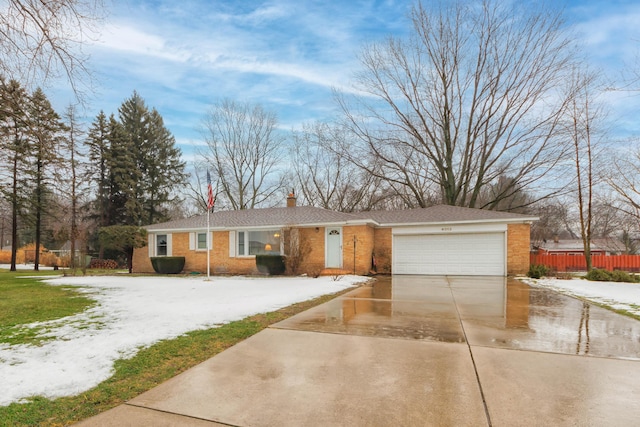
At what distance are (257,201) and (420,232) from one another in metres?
20.6

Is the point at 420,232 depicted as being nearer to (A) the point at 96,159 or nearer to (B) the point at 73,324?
(B) the point at 73,324

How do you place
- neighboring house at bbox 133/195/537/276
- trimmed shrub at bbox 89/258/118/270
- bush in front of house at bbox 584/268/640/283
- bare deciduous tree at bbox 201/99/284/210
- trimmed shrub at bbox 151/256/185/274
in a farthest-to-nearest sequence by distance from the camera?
bare deciduous tree at bbox 201/99/284/210
trimmed shrub at bbox 89/258/118/270
trimmed shrub at bbox 151/256/185/274
neighboring house at bbox 133/195/537/276
bush in front of house at bbox 584/268/640/283

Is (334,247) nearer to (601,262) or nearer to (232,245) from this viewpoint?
(232,245)

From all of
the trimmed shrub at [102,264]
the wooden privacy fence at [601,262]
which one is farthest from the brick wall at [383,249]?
the trimmed shrub at [102,264]

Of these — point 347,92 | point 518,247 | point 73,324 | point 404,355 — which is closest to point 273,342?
point 404,355

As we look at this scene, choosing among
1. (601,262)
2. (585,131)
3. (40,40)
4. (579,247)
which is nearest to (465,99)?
(585,131)

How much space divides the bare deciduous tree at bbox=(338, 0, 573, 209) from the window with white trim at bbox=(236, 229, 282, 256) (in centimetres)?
1168

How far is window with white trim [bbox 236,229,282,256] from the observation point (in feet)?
54.1

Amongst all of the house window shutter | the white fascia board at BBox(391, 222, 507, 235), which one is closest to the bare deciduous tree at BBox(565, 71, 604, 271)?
the white fascia board at BBox(391, 222, 507, 235)

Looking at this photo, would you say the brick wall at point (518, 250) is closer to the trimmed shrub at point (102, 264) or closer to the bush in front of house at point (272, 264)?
the bush in front of house at point (272, 264)

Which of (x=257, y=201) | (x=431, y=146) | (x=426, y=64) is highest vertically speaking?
(x=426, y=64)

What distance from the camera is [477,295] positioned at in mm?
8688

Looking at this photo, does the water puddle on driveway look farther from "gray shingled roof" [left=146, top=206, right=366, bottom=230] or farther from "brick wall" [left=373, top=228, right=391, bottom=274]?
"brick wall" [left=373, top=228, right=391, bottom=274]

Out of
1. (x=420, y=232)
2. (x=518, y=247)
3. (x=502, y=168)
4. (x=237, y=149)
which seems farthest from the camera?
(x=237, y=149)
